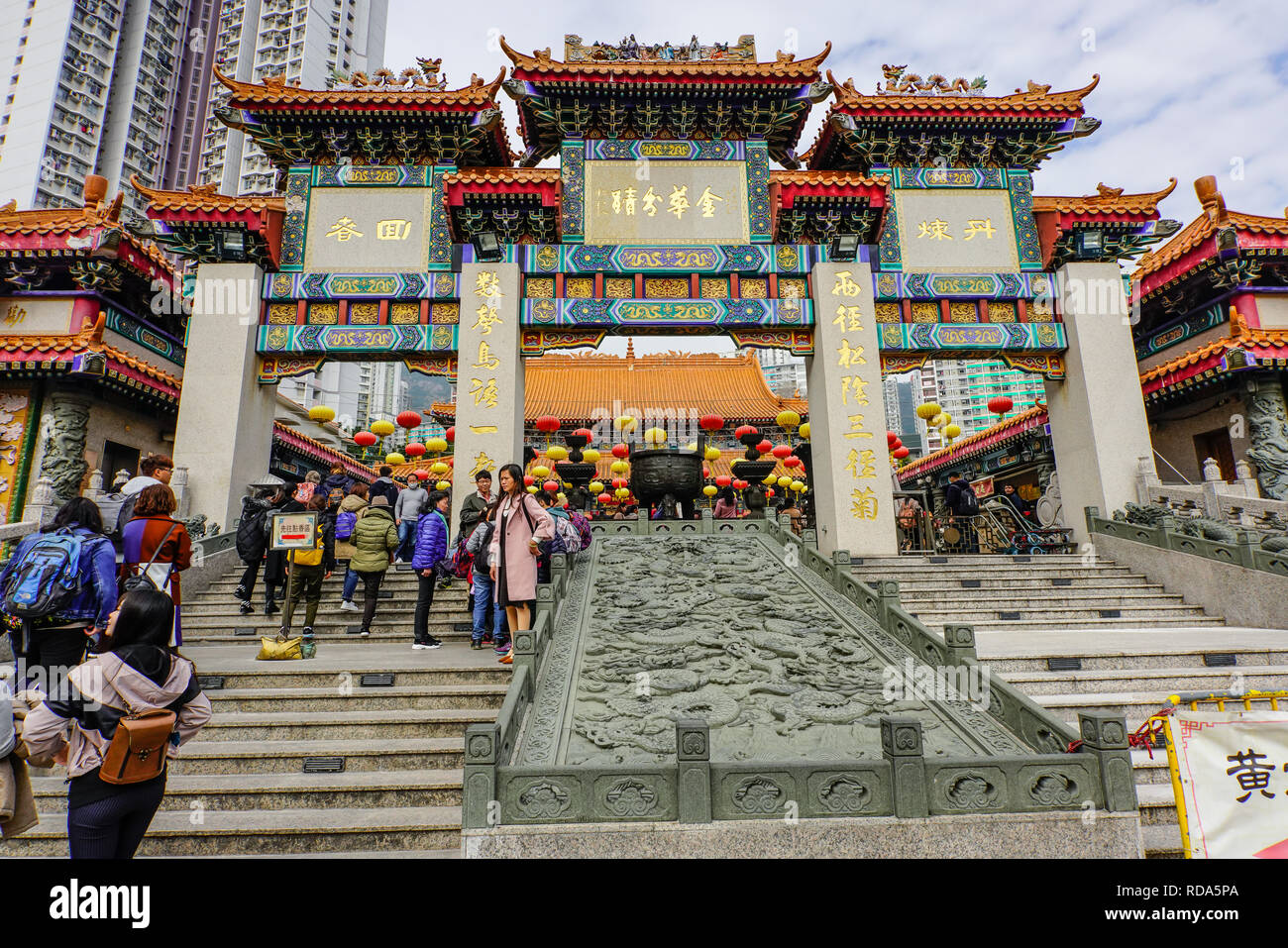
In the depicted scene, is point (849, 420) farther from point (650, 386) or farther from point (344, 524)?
point (650, 386)

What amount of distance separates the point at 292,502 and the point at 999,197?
13.1m

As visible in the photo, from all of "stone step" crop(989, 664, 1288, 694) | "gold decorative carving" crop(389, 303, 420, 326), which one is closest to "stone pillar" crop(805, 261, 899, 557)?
"stone step" crop(989, 664, 1288, 694)

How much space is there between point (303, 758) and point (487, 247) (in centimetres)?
923

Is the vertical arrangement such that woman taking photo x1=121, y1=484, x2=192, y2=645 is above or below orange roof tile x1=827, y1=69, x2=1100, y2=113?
below

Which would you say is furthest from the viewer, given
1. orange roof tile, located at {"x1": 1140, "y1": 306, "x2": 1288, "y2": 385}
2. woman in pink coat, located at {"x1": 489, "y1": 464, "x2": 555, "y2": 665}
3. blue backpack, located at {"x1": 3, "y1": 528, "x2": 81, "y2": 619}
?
orange roof tile, located at {"x1": 1140, "y1": 306, "x2": 1288, "y2": 385}

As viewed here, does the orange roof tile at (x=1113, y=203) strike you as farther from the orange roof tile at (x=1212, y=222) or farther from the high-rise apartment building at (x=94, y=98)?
the high-rise apartment building at (x=94, y=98)

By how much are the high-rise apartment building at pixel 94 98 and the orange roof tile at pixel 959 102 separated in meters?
41.1

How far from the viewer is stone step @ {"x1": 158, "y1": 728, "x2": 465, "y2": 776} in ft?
14.2

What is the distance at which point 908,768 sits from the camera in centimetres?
338

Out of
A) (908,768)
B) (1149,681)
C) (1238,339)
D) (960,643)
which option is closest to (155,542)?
(908,768)

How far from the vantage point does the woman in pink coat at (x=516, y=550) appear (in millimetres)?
5441

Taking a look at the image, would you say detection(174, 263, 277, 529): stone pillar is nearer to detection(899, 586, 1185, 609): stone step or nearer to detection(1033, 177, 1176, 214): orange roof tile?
detection(899, 586, 1185, 609): stone step

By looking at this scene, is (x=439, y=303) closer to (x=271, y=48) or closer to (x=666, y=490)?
(x=666, y=490)

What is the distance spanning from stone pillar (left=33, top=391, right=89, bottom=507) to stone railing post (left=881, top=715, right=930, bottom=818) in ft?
40.1
